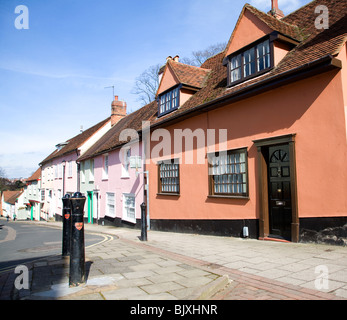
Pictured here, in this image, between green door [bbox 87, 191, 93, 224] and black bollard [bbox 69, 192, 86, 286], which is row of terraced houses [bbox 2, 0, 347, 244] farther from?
green door [bbox 87, 191, 93, 224]

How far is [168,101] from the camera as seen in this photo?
43.7 ft

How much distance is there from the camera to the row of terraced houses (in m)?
6.61

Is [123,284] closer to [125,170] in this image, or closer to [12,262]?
[12,262]

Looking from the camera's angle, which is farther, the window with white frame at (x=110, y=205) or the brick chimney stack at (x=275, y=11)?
the window with white frame at (x=110, y=205)

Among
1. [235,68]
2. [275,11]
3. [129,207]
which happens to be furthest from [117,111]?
[235,68]

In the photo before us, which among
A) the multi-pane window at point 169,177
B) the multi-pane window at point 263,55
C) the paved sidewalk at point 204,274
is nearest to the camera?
the paved sidewalk at point 204,274

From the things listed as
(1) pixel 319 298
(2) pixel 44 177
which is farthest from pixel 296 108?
(2) pixel 44 177

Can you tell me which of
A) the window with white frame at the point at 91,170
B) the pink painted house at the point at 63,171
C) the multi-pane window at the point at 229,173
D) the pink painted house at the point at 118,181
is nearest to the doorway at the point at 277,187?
the multi-pane window at the point at 229,173

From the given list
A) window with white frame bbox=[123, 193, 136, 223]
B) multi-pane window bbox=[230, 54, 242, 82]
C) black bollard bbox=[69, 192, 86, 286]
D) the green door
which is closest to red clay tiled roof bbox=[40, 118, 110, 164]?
the green door

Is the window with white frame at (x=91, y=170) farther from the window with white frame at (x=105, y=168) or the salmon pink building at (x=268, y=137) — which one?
the salmon pink building at (x=268, y=137)

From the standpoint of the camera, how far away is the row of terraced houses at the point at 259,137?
6.61 meters

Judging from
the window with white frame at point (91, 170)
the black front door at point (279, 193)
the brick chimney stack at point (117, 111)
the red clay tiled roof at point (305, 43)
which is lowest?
the black front door at point (279, 193)

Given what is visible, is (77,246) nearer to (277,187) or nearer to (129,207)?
(277,187)

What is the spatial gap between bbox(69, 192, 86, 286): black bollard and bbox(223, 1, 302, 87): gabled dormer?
6.62m
